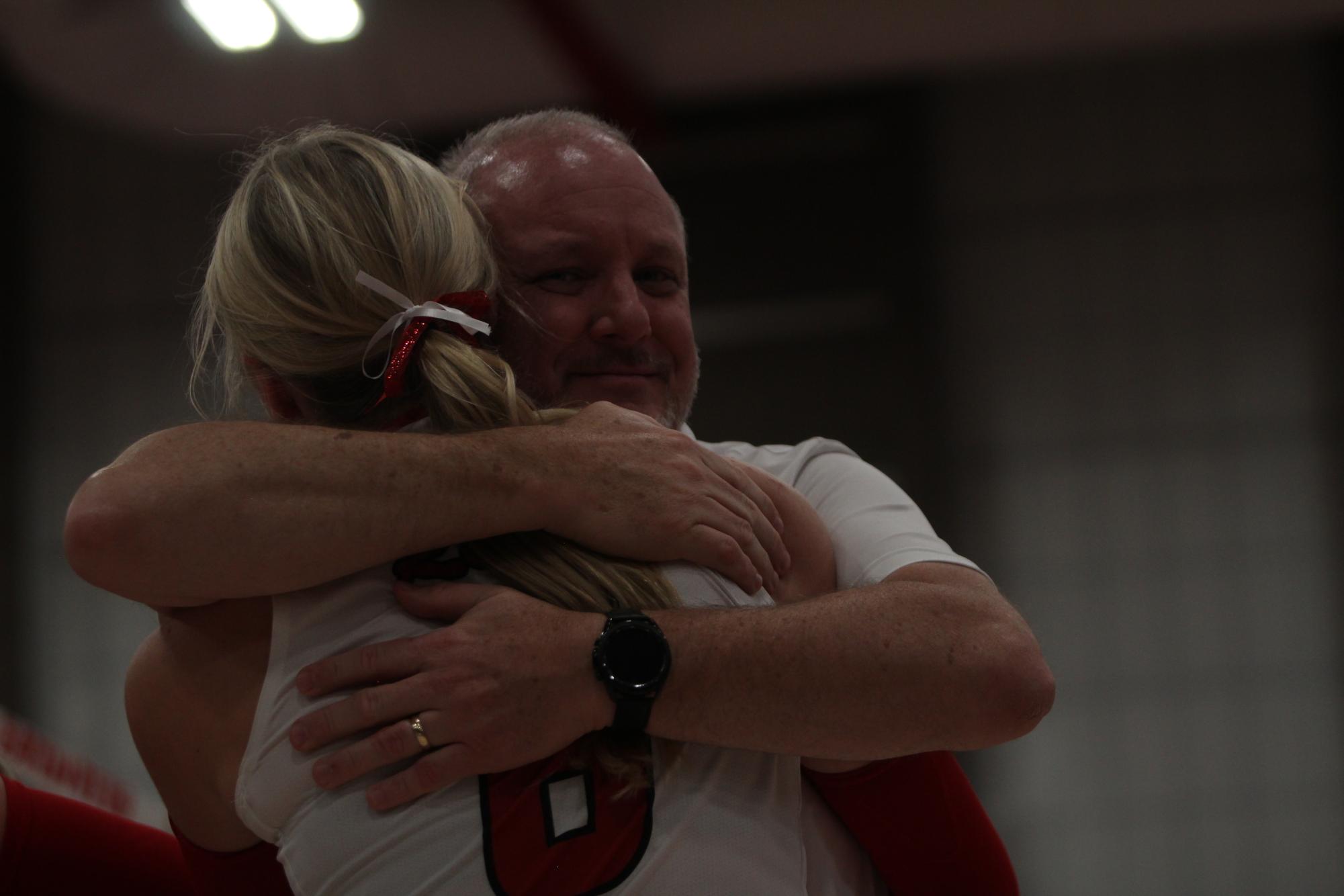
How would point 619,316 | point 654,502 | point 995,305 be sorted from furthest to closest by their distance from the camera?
point 995,305
point 619,316
point 654,502

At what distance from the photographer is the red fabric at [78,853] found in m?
1.78

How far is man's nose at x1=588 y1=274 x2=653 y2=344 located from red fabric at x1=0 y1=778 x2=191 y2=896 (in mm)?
1079

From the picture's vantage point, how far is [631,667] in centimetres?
133

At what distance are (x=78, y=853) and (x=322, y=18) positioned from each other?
17.6 ft

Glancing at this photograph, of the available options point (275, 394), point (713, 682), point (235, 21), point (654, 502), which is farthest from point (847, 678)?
point (235, 21)

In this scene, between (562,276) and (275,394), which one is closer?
(275,394)

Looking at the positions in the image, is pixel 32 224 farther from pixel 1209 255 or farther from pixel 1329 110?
pixel 1329 110

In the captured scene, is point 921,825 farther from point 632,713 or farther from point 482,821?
point 482,821

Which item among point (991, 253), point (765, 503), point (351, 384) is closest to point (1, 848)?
point (351, 384)

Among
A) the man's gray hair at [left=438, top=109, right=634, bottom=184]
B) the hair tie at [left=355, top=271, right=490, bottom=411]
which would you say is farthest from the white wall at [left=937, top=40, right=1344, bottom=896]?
the hair tie at [left=355, top=271, right=490, bottom=411]

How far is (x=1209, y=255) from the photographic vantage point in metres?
7.08

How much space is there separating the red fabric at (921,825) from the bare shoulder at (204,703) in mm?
688

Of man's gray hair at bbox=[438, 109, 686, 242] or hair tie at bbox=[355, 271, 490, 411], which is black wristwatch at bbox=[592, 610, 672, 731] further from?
man's gray hair at bbox=[438, 109, 686, 242]

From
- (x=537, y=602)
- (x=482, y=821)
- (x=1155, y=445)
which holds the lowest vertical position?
(x=482, y=821)
